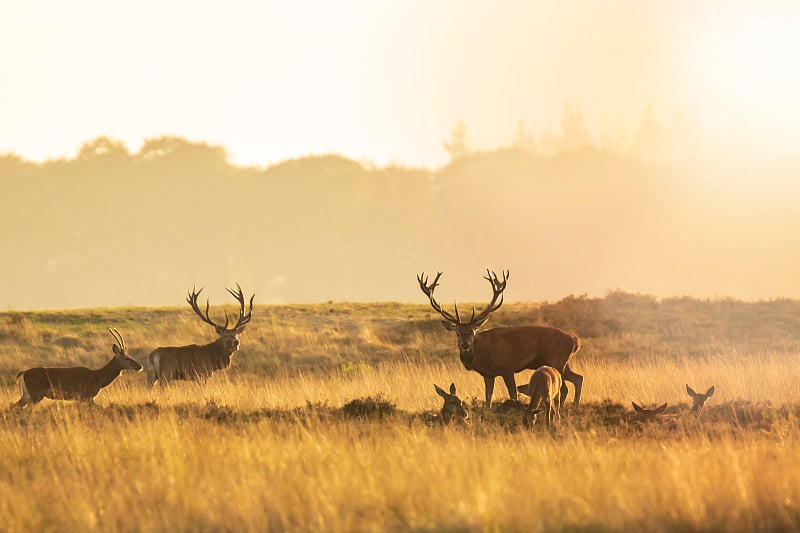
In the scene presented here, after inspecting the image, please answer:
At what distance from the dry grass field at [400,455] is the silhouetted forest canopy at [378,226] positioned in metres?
99.2

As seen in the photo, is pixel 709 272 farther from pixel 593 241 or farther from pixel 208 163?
pixel 208 163

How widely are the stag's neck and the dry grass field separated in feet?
1.29

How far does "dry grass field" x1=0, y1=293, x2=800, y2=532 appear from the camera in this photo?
825cm

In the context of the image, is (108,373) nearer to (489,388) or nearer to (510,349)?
(489,388)

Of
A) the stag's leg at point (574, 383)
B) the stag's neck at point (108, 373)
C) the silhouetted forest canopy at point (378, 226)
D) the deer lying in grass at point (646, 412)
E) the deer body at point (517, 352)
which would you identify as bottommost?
the deer lying in grass at point (646, 412)

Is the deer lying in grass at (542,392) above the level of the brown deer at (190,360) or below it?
below

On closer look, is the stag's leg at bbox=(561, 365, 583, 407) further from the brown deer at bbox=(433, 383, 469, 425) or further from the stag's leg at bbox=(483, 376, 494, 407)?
the brown deer at bbox=(433, 383, 469, 425)

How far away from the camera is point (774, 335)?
2895 centimetres

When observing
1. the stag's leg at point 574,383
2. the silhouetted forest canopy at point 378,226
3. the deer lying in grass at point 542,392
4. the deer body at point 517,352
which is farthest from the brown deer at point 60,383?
A: the silhouetted forest canopy at point 378,226

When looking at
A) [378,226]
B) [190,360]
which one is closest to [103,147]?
[378,226]

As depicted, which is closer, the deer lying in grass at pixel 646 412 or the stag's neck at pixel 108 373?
the deer lying in grass at pixel 646 412

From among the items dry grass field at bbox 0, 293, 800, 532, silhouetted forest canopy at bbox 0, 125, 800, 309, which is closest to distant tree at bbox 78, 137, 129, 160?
silhouetted forest canopy at bbox 0, 125, 800, 309

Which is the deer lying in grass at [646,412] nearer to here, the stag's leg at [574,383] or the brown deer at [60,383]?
the stag's leg at [574,383]

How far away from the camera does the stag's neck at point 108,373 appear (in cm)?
1792
